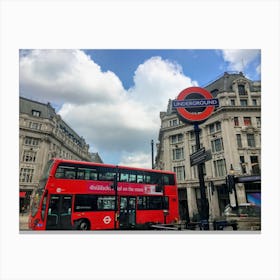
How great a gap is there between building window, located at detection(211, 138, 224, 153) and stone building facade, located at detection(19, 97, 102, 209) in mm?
25775

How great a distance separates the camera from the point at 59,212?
11453 millimetres

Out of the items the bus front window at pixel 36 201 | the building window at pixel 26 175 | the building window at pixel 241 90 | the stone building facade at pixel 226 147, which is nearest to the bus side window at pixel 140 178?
the bus front window at pixel 36 201

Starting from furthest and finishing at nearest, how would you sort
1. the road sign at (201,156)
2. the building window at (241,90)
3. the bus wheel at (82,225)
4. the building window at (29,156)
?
the building window at (29,156)
the building window at (241,90)
the bus wheel at (82,225)
the road sign at (201,156)

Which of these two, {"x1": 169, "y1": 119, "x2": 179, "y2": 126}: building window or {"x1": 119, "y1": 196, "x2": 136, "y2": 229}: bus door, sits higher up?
{"x1": 169, "y1": 119, "x2": 179, "y2": 126}: building window

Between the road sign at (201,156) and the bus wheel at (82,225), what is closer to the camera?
the road sign at (201,156)

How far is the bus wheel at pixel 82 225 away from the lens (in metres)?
11.9

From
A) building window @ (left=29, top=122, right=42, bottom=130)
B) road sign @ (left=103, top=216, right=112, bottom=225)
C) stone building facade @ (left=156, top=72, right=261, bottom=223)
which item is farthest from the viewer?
building window @ (left=29, top=122, right=42, bottom=130)

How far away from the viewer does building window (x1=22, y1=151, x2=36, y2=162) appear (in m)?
31.7

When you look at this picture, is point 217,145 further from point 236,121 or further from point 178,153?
point 178,153

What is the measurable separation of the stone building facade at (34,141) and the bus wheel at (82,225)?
72.0 feet

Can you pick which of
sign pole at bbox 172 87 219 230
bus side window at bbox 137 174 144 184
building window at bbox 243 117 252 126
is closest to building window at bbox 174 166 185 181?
building window at bbox 243 117 252 126

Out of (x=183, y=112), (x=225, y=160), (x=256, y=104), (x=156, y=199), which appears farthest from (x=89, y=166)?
(x=256, y=104)

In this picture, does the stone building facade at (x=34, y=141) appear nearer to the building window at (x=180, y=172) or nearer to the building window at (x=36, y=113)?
the building window at (x=36, y=113)

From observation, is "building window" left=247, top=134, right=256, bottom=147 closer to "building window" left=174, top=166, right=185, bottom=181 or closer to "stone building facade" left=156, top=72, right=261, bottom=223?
"stone building facade" left=156, top=72, right=261, bottom=223
